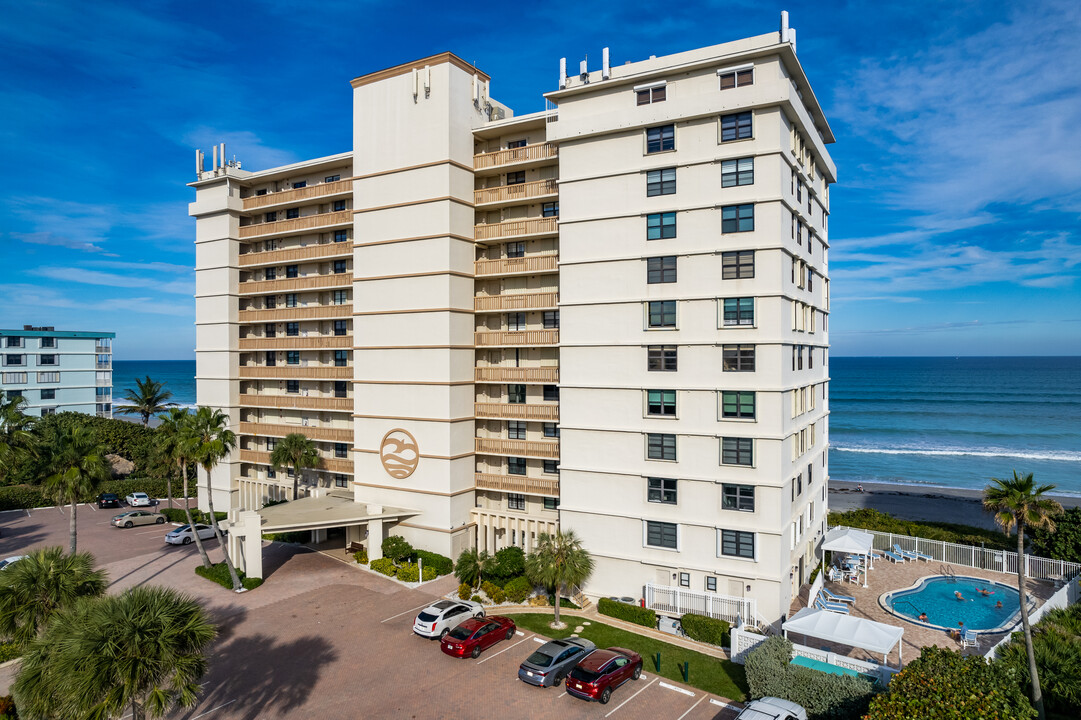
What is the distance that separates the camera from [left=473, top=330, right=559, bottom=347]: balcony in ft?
118

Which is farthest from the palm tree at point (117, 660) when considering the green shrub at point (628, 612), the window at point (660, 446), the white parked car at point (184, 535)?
the white parked car at point (184, 535)

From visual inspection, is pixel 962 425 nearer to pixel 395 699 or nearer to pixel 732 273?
pixel 732 273

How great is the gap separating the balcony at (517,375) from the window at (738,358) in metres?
10.6

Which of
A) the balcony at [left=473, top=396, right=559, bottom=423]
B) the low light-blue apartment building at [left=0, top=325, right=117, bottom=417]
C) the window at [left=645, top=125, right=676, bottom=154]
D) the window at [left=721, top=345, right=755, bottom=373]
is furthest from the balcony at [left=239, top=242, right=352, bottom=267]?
the low light-blue apartment building at [left=0, top=325, right=117, bottom=417]

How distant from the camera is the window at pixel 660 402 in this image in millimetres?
30469

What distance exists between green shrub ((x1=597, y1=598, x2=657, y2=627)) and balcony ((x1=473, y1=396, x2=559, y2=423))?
10667 mm

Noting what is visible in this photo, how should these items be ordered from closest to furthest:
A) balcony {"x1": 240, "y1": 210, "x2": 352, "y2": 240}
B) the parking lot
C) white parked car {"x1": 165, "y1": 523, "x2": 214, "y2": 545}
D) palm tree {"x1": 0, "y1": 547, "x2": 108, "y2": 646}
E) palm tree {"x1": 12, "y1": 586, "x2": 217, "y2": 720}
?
palm tree {"x1": 12, "y1": 586, "x2": 217, "y2": 720} → palm tree {"x1": 0, "y1": 547, "x2": 108, "y2": 646} → the parking lot → white parked car {"x1": 165, "y1": 523, "x2": 214, "y2": 545} → balcony {"x1": 240, "y1": 210, "x2": 352, "y2": 240}

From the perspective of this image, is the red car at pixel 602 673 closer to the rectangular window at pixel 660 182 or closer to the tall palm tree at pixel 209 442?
the tall palm tree at pixel 209 442

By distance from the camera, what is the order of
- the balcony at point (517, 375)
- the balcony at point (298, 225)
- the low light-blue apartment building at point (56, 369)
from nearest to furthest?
1. the balcony at point (517, 375)
2. the balcony at point (298, 225)
3. the low light-blue apartment building at point (56, 369)

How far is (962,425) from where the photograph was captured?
383 feet

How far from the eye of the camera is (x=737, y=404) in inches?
1137

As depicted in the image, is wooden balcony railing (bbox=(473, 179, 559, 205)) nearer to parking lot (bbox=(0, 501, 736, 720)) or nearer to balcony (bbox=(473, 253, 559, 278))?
balcony (bbox=(473, 253, 559, 278))

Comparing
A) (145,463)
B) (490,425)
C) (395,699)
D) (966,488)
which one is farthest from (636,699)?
(966,488)

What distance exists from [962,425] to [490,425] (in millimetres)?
116258
